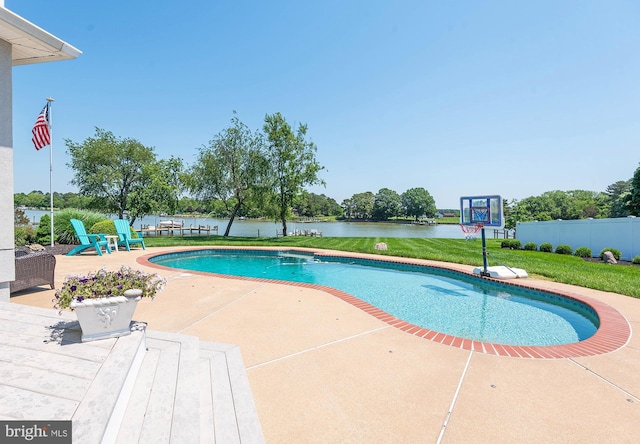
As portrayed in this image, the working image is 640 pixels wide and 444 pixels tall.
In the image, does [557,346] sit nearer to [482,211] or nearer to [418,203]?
[482,211]

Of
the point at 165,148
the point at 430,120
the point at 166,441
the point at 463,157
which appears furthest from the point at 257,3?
the point at 165,148

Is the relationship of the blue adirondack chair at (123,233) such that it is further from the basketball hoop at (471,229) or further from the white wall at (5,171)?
the basketball hoop at (471,229)

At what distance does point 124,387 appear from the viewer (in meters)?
1.90

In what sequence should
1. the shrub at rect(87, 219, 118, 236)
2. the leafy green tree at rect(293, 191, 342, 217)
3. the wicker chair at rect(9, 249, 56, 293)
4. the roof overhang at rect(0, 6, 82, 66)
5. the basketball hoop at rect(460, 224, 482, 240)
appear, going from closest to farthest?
the roof overhang at rect(0, 6, 82, 66), the wicker chair at rect(9, 249, 56, 293), the basketball hoop at rect(460, 224, 482, 240), the shrub at rect(87, 219, 118, 236), the leafy green tree at rect(293, 191, 342, 217)

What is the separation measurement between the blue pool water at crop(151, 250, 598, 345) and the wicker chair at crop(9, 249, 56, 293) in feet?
16.9

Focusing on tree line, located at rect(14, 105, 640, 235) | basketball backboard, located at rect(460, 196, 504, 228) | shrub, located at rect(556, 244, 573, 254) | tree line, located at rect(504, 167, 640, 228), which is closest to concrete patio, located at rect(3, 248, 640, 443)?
basketball backboard, located at rect(460, 196, 504, 228)

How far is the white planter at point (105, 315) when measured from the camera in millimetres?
2422

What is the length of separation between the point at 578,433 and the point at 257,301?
4.40 meters

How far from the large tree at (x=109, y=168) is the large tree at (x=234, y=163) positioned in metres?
5.19

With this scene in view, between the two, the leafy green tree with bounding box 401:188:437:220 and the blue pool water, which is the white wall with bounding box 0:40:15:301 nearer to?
the blue pool water

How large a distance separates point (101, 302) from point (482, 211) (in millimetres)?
8804

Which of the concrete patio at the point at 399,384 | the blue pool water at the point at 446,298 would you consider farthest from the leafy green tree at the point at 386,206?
the concrete patio at the point at 399,384

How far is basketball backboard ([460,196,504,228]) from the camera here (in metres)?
7.86

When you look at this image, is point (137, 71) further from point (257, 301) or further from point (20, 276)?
point (257, 301)
